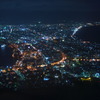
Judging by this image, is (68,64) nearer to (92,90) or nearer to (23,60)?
(23,60)

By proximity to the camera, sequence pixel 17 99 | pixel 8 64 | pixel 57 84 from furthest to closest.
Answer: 1. pixel 8 64
2. pixel 57 84
3. pixel 17 99

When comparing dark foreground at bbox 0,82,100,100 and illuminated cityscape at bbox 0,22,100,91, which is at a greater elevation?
illuminated cityscape at bbox 0,22,100,91

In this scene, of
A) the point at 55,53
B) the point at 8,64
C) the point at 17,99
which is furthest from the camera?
the point at 55,53

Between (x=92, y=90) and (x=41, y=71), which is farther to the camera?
(x=41, y=71)

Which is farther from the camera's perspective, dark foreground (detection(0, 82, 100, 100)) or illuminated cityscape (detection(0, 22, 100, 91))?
illuminated cityscape (detection(0, 22, 100, 91))

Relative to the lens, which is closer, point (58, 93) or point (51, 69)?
point (58, 93)

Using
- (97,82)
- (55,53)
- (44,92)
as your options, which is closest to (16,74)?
(44,92)

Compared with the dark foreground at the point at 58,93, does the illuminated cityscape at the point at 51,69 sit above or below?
above

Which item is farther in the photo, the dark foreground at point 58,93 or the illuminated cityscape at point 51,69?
the illuminated cityscape at point 51,69
